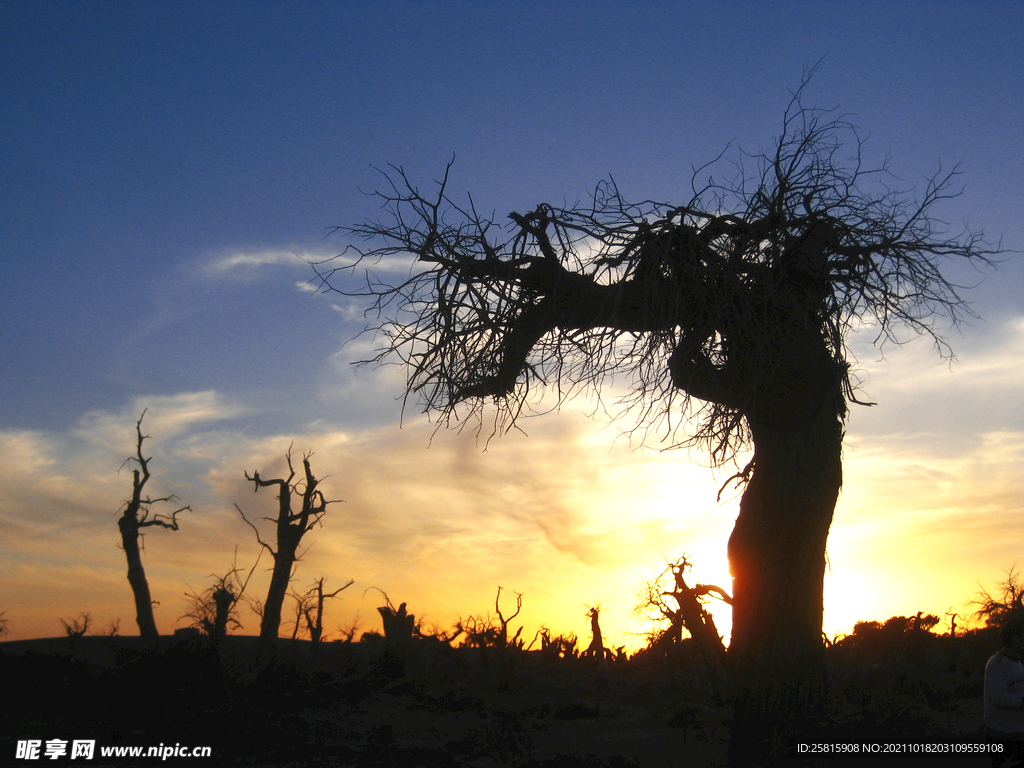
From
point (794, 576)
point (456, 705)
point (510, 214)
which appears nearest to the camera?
point (794, 576)

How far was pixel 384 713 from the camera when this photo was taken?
33.7 feet

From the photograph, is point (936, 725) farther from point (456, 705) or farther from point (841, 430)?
point (456, 705)

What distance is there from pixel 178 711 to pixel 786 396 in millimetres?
7994

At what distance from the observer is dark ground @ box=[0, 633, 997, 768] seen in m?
7.68

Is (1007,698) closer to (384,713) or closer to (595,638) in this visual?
(384,713)

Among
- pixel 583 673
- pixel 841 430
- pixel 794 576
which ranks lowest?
pixel 583 673

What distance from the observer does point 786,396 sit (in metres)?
7.60

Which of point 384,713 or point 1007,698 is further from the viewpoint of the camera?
point 384,713

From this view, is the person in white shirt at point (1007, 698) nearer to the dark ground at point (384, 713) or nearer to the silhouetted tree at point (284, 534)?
the dark ground at point (384, 713)

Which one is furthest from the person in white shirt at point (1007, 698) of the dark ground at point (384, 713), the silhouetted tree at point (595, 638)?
the silhouetted tree at point (595, 638)

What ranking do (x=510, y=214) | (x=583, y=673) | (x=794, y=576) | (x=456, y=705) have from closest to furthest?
(x=794, y=576) < (x=510, y=214) < (x=456, y=705) < (x=583, y=673)

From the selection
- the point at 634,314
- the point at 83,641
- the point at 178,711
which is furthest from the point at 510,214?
the point at 83,641

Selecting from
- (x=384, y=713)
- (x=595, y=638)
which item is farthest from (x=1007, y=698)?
(x=595, y=638)

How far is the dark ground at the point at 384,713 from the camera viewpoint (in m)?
7.68
